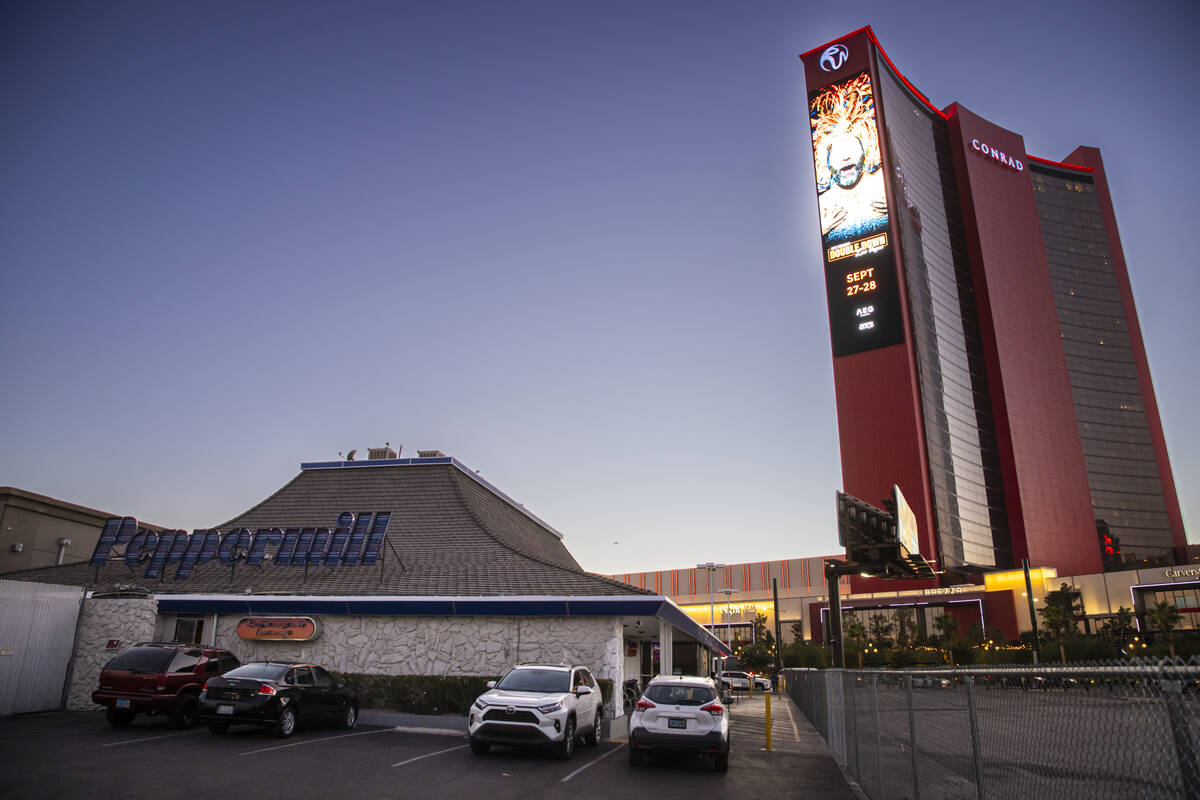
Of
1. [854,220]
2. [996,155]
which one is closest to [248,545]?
[854,220]

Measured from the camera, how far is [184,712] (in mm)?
15969

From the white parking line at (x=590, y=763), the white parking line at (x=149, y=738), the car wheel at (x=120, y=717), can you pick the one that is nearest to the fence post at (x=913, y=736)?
the white parking line at (x=590, y=763)

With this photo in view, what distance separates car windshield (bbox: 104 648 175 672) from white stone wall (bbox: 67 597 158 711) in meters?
5.25

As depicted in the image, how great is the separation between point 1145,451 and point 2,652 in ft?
555

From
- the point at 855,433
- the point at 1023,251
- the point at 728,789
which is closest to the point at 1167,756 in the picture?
the point at 728,789

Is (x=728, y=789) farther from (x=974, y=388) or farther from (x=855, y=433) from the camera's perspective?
(x=974, y=388)

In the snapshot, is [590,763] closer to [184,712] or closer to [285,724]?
[285,724]

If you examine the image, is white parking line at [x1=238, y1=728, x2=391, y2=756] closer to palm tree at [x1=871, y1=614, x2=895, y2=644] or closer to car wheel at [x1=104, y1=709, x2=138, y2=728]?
car wheel at [x1=104, y1=709, x2=138, y2=728]

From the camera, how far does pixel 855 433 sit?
105188 mm

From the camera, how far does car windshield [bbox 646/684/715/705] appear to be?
13734 mm

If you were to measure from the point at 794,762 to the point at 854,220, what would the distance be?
108 meters

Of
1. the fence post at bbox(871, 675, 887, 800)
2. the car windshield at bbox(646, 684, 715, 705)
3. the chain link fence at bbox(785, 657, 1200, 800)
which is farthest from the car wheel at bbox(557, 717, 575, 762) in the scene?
the chain link fence at bbox(785, 657, 1200, 800)

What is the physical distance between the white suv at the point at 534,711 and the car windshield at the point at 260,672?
15.7 feet

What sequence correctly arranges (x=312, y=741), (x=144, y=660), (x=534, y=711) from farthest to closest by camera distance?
1. (x=144, y=660)
2. (x=312, y=741)
3. (x=534, y=711)
